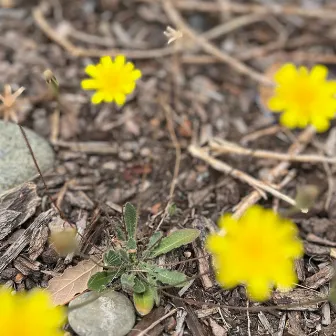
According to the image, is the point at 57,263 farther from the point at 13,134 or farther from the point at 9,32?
the point at 9,32

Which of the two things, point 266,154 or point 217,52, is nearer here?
point 266,154

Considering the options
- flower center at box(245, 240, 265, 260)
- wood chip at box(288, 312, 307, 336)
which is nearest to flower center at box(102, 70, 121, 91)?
flower center at box(245, 240, 265, 260)

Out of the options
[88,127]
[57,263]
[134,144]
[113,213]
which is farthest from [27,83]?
[57,263]

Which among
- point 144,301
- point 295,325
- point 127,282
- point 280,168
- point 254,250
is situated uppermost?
point 254,250

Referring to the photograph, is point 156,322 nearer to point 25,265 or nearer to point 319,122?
point 25,265

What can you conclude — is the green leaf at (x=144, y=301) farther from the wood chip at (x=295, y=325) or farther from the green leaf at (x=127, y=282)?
the wood chip at (x=295, y=325)

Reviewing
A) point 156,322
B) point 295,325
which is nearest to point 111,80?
point 156,322
